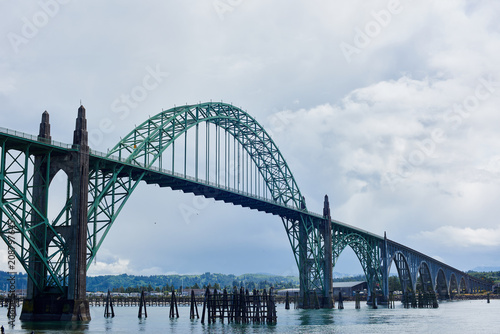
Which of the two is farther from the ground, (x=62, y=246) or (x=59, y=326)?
(x=62, y=246)

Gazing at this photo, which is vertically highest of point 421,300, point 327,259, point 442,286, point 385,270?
point 327,259

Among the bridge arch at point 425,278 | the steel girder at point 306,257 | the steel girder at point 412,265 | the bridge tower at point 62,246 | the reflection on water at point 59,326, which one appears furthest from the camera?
the bridge arch at point 425,278

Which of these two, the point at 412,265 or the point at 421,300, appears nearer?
the point at 421,300

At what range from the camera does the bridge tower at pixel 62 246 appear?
165ft

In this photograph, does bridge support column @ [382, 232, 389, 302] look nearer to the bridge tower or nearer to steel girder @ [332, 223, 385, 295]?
steel girder @ [332, 223, 385, 295]

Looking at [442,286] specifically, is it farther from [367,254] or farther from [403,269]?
[367,254]

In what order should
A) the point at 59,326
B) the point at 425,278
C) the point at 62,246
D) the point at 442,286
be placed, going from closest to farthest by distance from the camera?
1. the point at 59,326
2. the point at 62,246
3. the point at 425,278
4. the point at 442,286

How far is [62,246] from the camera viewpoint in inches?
2024

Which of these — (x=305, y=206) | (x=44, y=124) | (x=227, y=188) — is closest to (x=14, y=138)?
(x=44, y=124)

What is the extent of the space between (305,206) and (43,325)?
59.7 metres

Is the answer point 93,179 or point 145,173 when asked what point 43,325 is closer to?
point 93,179

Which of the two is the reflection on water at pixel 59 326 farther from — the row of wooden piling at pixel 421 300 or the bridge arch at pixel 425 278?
the bridge arch at pixel 425 278

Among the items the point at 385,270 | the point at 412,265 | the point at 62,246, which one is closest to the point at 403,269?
the point at 412,265

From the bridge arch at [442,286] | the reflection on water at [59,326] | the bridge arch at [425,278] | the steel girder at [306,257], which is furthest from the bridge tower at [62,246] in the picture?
the bridge arch at [442,286]
